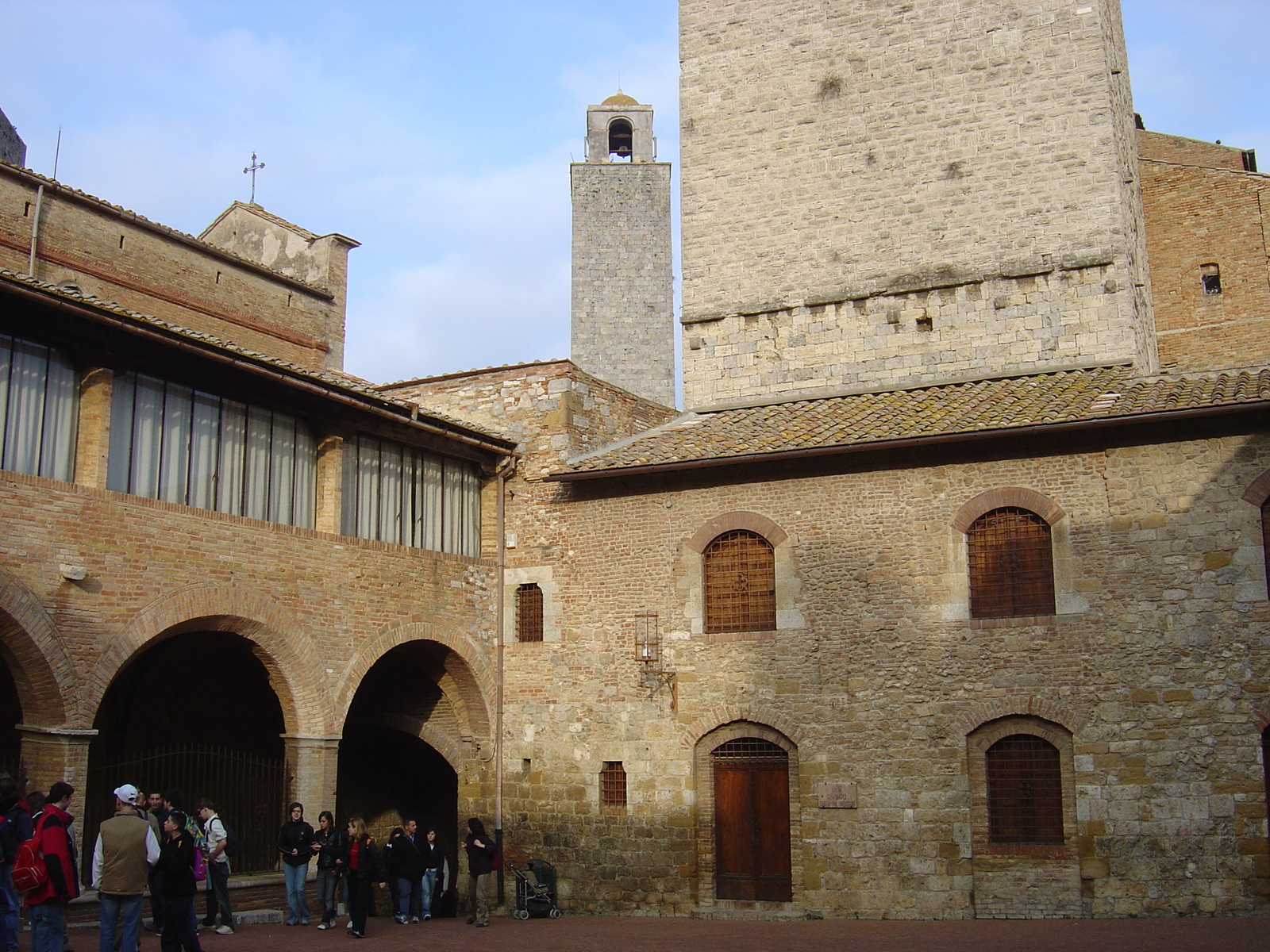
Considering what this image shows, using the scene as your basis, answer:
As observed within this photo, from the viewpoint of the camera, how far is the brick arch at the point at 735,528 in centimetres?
1605

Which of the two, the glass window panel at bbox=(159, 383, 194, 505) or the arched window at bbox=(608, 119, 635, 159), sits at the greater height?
the arched window at bbox=(608, 119, 635, 159)

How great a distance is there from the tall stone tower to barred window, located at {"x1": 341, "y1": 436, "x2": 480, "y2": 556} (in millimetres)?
A: 19408

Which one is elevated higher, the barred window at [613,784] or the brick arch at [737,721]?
the brick arch at [737,721]

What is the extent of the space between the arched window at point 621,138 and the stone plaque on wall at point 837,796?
1179 inches

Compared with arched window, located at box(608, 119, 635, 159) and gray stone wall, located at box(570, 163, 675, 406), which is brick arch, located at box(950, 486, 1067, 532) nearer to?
gray stone wall, located at box(570, 163, 675, 406)

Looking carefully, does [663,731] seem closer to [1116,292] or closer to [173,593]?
[173,593]

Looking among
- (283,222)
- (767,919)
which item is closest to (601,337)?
(283,222)

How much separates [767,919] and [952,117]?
1154 cm

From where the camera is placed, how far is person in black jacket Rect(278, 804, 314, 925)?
13.3 m

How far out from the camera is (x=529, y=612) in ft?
58.5


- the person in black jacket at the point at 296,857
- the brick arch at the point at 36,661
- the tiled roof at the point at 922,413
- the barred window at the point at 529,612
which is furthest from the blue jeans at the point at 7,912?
the tiled roof at the point at 922,413

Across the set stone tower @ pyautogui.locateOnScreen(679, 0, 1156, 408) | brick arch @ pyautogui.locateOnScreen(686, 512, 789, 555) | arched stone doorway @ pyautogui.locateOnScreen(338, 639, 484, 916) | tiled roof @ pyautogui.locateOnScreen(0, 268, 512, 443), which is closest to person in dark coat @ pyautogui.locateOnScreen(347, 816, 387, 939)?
arched stone doorway @ pyautogui.locateOnScreen(338, 639, 484, 916)

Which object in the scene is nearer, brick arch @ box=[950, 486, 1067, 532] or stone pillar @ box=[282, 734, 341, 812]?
stone pillar @ box=[282, 734, 341, 812]

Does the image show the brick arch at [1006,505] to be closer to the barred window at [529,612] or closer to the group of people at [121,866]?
the barred window at [529,612]
